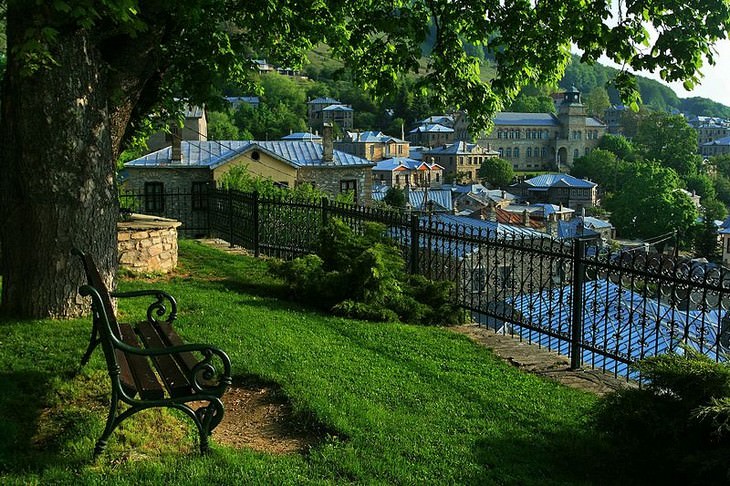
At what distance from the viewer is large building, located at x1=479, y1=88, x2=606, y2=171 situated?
137 metres

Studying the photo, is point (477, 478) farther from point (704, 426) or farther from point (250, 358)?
point (250, 358)

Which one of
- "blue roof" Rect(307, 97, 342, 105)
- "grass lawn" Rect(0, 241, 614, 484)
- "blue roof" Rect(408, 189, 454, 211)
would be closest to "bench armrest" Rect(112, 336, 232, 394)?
"grass lawn" Rect(0, 241, 614, 484)

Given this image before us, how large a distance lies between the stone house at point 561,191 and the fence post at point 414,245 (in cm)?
8764

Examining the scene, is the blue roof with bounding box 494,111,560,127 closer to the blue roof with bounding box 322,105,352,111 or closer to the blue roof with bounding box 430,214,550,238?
the blue roof with bounding box 322,105,352,111

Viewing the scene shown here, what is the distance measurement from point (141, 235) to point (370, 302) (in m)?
3.51

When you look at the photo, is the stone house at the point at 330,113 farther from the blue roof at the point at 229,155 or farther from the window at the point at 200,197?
the window at the point at 200,197

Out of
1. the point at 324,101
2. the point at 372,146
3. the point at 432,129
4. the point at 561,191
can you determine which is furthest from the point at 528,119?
the point at 561,191

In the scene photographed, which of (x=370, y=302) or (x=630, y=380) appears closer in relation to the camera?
(x=630, y=380)

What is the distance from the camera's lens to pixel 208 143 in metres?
37.8

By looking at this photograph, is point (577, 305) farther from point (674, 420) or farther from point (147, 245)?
point (147, 245)

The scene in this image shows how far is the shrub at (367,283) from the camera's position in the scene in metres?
8.01

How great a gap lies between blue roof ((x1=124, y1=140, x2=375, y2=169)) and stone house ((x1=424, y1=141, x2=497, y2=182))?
73690 mm

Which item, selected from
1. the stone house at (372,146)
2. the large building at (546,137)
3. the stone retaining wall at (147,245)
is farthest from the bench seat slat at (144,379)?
the large building at (546,137)

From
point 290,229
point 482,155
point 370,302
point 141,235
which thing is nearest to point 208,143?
point 290,229
